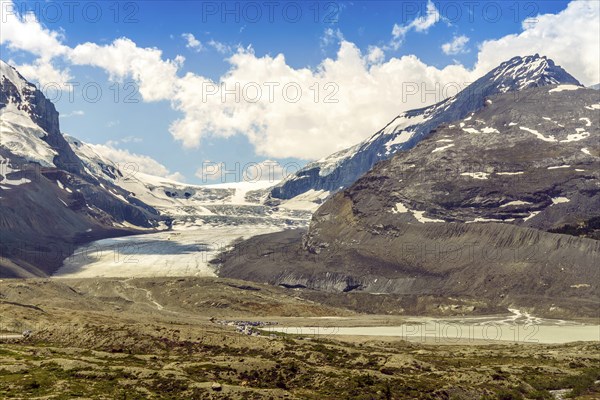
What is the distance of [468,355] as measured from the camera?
128750 mm

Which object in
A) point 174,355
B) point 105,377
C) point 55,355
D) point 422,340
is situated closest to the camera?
point 105,377

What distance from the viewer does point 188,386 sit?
7550cm

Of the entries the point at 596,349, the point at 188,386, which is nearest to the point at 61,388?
the point at 188,386

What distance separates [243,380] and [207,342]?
24.4m

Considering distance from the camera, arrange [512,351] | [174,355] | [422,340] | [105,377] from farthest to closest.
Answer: [422,340]
[512,351]
[174,355]
[105,377]

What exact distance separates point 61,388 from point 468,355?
81.3 meters

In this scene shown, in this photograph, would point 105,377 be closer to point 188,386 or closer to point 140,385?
point 140,385

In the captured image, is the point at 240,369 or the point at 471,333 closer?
the point at 240,369

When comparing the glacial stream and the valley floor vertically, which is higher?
the valley floor

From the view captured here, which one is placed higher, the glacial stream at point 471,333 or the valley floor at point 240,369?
the valley floor at point 240,369

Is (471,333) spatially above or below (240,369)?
below

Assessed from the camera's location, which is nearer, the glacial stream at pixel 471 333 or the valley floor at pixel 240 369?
the valley floor at pixel 240 369

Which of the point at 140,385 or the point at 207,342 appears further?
the point at 207,342

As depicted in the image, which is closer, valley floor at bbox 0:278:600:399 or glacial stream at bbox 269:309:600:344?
valley floor at bbox 0:278:600:399
